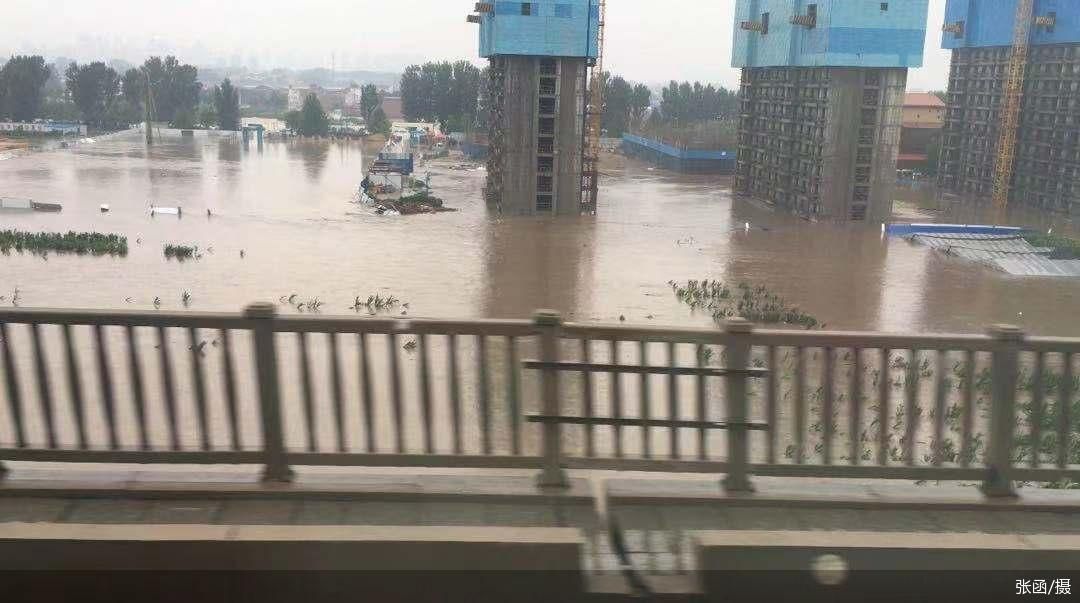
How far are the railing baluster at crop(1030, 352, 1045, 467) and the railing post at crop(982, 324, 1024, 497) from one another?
0.31 ft

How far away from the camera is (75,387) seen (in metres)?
3.10

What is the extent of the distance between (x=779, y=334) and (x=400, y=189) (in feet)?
110

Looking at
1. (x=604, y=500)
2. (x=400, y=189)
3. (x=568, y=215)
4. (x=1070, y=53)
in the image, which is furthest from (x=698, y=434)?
(x=1070, y=53)

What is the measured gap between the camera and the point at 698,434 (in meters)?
3.17

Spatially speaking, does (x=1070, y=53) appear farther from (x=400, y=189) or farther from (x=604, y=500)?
(x=604, y=500)

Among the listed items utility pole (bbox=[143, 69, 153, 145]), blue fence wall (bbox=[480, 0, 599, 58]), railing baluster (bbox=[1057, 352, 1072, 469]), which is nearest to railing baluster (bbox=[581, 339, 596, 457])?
railing baluster (bbox=[1057, 352, 1072, 469])

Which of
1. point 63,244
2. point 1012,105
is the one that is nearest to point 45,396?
point 63,244

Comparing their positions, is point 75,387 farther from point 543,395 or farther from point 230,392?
point 543,395

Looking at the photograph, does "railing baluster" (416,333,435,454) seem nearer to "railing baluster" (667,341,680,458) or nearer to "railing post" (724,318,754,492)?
"railing baluster" (667,341,680,458)

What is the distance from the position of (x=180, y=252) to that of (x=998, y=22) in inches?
1265

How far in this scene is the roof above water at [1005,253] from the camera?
22469 millimetres

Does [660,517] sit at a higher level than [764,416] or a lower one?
lower

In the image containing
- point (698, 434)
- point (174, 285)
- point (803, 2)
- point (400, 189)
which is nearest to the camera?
point (698, 434)

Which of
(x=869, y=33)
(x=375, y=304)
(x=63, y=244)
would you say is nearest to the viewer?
(x=375, y=304)
